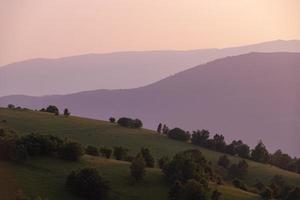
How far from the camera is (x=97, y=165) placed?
86.1 meters

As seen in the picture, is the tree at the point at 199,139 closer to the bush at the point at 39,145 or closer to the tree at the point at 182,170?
the tree at the point at 182,170

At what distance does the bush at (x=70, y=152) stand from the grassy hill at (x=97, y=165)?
1.27 meters

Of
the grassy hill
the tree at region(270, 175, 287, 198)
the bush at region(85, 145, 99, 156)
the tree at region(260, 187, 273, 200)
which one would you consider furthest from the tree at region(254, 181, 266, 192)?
the bush at region(85, 145, 99, 156)

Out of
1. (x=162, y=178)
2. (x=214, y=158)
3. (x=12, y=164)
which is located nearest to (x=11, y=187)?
(x=12, y=164)

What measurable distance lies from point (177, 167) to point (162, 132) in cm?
6876

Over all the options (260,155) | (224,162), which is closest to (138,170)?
(224,162)

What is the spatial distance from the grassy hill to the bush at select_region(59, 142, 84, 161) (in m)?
1.27

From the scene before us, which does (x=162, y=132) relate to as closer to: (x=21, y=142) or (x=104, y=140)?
(x=104, y=140)

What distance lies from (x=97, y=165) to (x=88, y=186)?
35.0ft

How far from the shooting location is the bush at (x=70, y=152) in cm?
8619

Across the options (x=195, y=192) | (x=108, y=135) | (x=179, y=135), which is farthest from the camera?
(x=179, y=135)

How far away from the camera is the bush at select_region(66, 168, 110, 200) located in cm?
7531

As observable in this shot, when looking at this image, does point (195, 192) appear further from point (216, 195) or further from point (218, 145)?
point (218, 145)

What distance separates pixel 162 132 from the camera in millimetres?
152500
